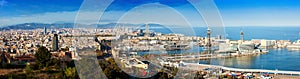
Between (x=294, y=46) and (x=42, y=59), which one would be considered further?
(x=294, y=46)

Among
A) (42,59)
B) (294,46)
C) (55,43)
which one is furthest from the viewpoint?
(294,46)

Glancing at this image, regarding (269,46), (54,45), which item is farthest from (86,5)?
(269,46)

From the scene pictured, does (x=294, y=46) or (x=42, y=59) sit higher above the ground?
(x=42, y=59)

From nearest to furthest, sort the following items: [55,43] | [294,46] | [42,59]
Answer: [42,59] < [55,43] < [294,46]

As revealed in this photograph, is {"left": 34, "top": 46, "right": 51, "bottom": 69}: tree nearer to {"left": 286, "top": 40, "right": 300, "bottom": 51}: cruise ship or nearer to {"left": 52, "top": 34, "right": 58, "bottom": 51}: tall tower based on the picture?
{"left": 52, "top": 34, "right": 58, "bottom": 51}: tall tower

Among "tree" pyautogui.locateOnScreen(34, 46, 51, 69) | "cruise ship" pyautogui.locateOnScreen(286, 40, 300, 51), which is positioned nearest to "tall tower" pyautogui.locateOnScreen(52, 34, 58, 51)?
"tree" pyautogui.locateOnScreen(34, 46, 51, 69)

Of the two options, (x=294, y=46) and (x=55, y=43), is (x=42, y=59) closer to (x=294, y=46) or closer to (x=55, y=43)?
(x=55, y=43)

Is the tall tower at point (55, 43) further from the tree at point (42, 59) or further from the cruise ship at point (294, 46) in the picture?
the cruise ship at point (294, 46)

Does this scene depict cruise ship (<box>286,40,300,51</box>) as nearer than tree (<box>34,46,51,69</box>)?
No

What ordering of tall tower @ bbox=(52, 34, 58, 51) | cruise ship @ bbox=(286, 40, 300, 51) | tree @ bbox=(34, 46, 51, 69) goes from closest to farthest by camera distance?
tree @ bbox=(34, 46, 51, 69), tall tower @ bbox=(52, 34, 58, 51), cruise ship @ bbox=(286, 40, 300, 51)

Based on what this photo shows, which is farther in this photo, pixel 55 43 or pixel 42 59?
pixel 55 43

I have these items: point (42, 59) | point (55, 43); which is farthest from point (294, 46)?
point (42, 59)

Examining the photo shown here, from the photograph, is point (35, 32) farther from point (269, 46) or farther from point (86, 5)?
point (269, 46)
